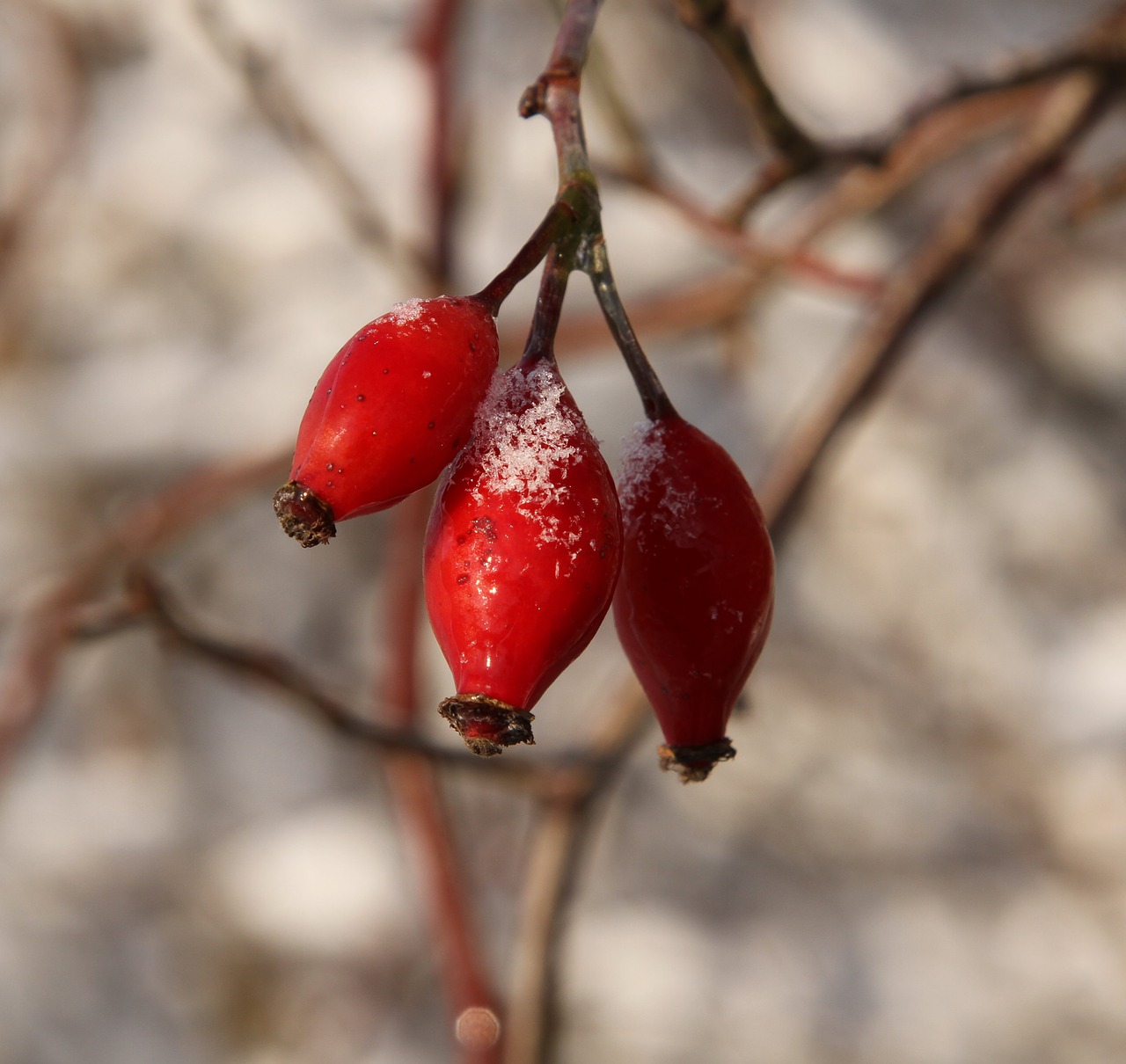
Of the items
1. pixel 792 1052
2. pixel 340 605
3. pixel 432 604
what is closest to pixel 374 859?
pixel 340 605

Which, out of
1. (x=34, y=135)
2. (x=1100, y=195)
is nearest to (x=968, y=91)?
(x=1100, y=195)

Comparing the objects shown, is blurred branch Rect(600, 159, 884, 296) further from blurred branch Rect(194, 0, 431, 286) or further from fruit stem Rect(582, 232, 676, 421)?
fruit stem Rect(582, 232, 676, 421)

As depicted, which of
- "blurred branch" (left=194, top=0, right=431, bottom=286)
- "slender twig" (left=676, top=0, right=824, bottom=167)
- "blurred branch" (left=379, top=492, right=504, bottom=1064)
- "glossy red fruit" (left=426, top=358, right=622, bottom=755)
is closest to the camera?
"glossy red fruit" (left=426, top=358, right=622, bottom=755)

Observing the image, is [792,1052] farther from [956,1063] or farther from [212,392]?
[212,392]

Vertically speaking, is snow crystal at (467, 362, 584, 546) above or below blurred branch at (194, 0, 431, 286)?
below

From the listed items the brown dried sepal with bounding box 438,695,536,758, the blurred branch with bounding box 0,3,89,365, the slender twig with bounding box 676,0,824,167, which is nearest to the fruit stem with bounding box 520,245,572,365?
the brown dried sepal with bounding box 438,695,536,758
